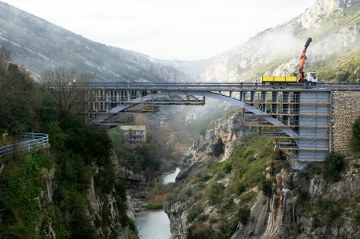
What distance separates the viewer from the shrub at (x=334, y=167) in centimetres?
3700

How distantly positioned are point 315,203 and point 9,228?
76.0 ft

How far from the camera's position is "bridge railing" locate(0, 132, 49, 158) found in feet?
80.3

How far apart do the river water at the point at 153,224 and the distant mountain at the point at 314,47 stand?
88.7 ft

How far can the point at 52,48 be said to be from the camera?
501ft

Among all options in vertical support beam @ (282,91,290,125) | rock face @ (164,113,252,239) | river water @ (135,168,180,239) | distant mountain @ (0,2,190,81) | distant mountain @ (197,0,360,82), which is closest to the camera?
vertical support beam @ (282,91,290,125)

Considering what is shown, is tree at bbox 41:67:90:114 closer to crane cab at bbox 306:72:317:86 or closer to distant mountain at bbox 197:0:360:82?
crane cab at bbox 306:72:317:86

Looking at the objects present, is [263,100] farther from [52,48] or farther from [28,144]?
[52,48]

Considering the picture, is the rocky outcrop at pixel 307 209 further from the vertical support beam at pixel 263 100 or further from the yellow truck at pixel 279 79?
the yellow truck at pixel 279 79

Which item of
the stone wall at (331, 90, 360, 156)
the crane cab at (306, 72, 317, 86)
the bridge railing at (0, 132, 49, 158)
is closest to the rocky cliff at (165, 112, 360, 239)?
the stone wall at (331, 90, 360, 156)

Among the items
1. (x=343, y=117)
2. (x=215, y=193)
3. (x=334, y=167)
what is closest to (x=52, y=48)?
(x=215, y=193)

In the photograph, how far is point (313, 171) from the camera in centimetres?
3859

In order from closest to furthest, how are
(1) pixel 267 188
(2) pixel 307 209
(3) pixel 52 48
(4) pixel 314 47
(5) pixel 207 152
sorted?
(2) pixel 307 209 < (1) pixel 267 188 < (5) pixel 207 152 < (4) pixel 314 47 < (3) pixel 52 48

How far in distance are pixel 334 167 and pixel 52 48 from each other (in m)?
127

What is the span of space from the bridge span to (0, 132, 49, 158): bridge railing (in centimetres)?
1184
